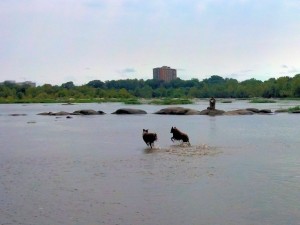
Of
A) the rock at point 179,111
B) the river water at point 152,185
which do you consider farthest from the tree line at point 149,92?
the river water at point 152,185

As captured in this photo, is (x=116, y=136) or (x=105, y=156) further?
(x=116, y=136)

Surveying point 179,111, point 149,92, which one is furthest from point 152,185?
point 149,92

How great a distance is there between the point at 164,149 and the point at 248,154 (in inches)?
133

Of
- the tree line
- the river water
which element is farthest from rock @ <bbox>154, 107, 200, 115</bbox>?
the tree line

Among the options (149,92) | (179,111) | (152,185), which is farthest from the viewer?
(149,92)

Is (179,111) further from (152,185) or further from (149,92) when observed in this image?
(149,92)

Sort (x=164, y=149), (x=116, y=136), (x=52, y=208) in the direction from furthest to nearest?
(x=116, y=136) → (x=164, y=149) → (x=52, y=208)

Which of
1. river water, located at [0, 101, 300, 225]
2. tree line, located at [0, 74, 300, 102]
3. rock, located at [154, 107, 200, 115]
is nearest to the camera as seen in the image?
river water, located at [0, 101, 300, 225]

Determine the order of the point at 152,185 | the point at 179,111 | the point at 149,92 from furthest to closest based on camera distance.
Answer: the point at 149,92
the point at 179,111
the point at 152,185

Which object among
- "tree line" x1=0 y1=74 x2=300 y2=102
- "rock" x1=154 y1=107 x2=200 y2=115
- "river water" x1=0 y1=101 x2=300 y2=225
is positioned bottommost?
"river water" x1=0 y1=101 x2=300 y2=225

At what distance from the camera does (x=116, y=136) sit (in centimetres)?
2572

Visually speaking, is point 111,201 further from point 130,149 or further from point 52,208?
point 130,149

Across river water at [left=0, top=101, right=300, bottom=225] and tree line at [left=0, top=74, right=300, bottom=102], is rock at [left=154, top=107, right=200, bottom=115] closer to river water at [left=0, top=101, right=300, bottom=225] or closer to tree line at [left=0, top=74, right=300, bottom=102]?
river water at [left=0, top=101, right=300, bottom=225]

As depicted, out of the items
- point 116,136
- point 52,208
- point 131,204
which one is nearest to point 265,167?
point 131,204
